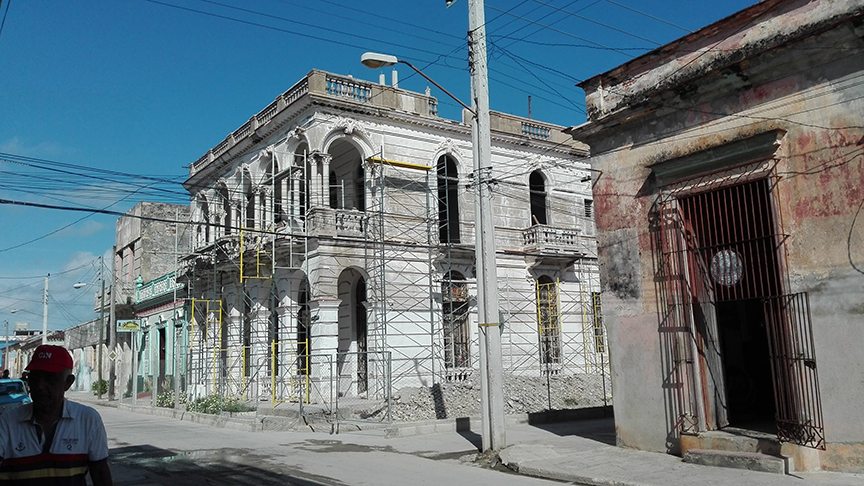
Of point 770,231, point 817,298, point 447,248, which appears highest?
point 447,248

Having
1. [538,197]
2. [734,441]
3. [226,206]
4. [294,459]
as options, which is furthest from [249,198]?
[734,441]

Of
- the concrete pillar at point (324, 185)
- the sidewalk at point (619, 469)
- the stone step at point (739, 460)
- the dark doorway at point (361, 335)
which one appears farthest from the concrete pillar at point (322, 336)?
the stone step at point (739, 460)

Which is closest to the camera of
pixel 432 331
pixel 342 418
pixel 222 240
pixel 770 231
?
pixel 770 231

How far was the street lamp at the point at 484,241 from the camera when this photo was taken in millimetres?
12672

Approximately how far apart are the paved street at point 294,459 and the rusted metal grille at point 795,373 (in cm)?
372

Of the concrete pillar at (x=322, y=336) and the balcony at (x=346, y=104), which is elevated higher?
the balcony at (x=346, y=104)

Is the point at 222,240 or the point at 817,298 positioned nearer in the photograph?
the point at 817,298

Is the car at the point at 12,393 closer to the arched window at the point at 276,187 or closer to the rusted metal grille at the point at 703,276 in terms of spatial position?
the arched window at the point at 276,187

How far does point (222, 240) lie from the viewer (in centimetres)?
2380

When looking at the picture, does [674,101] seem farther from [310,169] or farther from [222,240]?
[222,240]

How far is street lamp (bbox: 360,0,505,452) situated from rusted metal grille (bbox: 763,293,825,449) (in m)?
4.72

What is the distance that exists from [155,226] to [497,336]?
30.0 metres

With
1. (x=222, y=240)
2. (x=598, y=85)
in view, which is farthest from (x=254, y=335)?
(x=598, y=85)

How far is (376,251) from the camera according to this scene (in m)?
21.8
